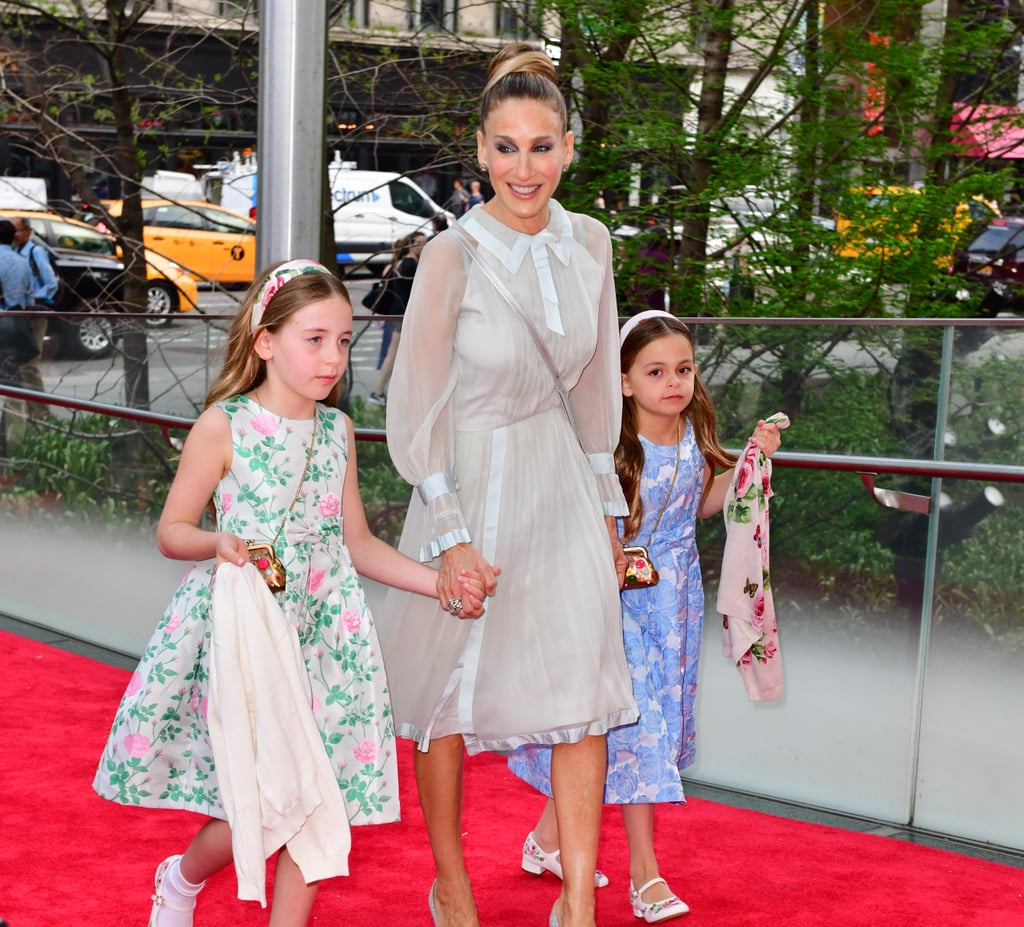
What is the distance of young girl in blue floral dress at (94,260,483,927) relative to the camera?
3.20 meters

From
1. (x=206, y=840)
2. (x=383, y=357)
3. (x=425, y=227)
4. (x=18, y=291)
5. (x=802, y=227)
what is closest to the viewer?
(x=206, y=840)

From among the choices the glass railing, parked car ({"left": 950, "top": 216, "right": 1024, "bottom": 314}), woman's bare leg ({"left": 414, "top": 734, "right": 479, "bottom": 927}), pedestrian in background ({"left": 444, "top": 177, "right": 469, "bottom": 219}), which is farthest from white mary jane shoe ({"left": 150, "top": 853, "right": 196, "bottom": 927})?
pedestrian in background ({"left": 444, "top": 177, "right": 469, "bottom": 219})

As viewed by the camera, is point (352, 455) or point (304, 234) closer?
point (352, 455)

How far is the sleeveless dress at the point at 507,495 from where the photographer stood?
3.29 metres

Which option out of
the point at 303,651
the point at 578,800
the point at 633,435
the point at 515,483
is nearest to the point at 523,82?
the point at 515,483

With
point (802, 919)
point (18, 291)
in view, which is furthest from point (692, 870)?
point (18, 291)

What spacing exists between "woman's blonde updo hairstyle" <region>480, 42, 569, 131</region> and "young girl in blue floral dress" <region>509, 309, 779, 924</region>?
68 centimetres

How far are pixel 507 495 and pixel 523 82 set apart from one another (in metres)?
0.89

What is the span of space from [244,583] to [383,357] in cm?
363

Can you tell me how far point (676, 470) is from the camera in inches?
153

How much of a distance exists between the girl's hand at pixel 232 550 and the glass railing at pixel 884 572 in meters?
2.43

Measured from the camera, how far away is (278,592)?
318 cm

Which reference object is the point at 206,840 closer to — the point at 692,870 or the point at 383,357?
the point at 692,870

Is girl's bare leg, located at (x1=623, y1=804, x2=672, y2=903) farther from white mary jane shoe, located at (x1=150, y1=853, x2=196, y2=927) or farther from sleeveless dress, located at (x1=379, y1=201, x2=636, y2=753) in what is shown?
white mary jane shoe, located at (x1=150, y1=853, x2=196, y2=927)
